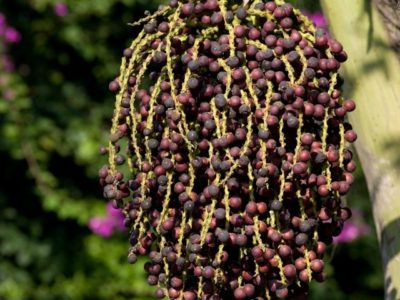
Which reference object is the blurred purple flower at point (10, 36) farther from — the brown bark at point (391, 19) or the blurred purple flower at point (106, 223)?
the brown bark at point (391, 19)

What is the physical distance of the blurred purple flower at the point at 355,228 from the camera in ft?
14.9

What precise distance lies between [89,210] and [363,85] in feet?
10.1

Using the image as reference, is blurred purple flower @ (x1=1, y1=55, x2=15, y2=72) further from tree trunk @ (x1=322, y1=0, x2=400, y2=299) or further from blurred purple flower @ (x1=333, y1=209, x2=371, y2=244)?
tree trunk @ (x1=322, y1=0, x2=400, y2=299)

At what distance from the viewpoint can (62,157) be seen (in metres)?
4.60

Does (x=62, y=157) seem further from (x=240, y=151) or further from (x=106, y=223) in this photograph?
(x=240, y=151)

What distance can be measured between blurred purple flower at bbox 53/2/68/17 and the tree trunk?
316 centimetres

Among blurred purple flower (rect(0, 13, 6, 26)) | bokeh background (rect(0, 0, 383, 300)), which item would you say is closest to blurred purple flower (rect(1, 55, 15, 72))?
bokeh background (rect(0, 0, 383, 300))

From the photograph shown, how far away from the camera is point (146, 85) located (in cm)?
410

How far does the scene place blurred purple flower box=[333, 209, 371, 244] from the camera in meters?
4.55

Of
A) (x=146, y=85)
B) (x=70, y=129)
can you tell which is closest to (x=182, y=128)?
(x=146, y=85)

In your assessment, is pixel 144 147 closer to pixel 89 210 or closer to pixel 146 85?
pixel 146 85

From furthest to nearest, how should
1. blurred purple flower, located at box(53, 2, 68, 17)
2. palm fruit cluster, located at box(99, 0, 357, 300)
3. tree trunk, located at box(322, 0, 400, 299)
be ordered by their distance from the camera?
blurred purple flower, located at box(53, 2, 68, 17)
tree trunk, located at box(322, 0, 400, 299)
palm fruit cluster, located at box(99, 0, 357, 300)

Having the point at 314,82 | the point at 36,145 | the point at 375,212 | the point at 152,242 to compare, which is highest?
the point at 314,82

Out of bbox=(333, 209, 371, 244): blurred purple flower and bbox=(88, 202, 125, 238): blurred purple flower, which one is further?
bbox=(333, 209, 371, 244): blurred purple flower
